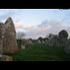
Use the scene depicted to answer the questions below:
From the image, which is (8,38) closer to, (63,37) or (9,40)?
(9,40)

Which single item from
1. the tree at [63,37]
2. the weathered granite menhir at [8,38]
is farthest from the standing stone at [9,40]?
the tree at [63,37]

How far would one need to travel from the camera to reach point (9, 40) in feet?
10.3

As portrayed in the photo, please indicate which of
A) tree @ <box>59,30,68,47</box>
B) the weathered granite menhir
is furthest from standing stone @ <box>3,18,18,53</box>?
tree @ <box>59,30,68,47</box>

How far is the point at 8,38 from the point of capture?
3.15 m

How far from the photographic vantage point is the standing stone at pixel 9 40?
2.95 metres

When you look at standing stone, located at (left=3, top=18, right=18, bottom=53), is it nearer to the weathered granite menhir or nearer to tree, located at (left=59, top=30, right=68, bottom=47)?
the weathered granite menhir

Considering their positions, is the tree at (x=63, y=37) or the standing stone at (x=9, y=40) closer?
the tree at (x=63, y=37)

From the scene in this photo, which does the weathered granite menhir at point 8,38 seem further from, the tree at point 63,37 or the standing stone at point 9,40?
the tree at point 63,37

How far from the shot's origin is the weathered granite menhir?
2.90m

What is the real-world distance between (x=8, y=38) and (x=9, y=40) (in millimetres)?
50

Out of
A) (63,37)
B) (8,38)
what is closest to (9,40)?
(8,38)
